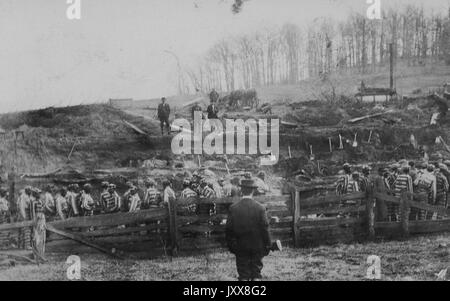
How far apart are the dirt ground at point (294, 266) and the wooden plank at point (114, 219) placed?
582 mm

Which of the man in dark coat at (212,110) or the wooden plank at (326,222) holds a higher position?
the man in dark coat at (212,110)

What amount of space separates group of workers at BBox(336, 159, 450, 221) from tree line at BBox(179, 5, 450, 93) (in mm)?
1929

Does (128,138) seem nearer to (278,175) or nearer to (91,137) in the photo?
(91,137)

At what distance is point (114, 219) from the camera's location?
832 centimetres

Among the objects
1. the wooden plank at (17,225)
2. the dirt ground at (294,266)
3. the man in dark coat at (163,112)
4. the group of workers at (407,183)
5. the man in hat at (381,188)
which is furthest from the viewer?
the man in dark coat at (163,112)

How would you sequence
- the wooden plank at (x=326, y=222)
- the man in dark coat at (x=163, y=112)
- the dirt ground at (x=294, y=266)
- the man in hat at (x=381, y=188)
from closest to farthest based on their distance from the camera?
the dirt ground at (x=294, y=266) → the wooden plank at (x=326, y=222) → the man in hat at (x=381, y=188) → the man in dark coat at (x=163, y=112)

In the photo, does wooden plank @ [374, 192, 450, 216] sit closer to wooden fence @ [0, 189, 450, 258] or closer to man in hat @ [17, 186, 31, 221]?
wooden fence @ [0, 189, 450, 258]

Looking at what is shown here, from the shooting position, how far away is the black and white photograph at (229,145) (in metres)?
8.30

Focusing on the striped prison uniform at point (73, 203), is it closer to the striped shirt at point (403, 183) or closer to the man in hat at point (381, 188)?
the man in hat at point (381, 188)

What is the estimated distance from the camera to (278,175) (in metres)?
9.00

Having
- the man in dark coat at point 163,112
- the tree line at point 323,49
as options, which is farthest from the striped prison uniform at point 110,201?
the tree line at point 323,49

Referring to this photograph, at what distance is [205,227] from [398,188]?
349 cm

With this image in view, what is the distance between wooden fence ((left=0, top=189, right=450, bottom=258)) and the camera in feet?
27.1
